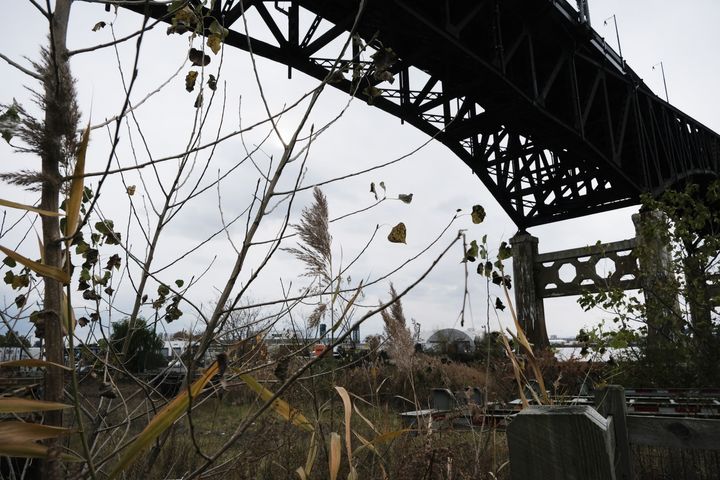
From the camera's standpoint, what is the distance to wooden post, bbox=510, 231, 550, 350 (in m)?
10.6

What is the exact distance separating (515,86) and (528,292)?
5048 millimetres

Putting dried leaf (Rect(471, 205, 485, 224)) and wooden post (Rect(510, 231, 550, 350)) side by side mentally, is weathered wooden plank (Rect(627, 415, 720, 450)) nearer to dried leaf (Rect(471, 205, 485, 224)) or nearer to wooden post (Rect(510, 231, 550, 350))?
dried leaf (Rect(471, 205, 485, 224))

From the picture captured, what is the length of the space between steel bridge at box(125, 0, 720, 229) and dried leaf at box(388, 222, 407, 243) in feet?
1.45

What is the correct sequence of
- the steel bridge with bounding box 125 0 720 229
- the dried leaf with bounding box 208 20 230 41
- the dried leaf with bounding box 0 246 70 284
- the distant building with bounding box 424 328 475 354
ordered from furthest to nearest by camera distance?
the distant building with bounding box 424 328 475 354 → the steel bridge with bounding box 125 0 720 229 → the dried leaf with bounding box 208 20 230 41 → the dried leaf with bounding box 0 246 70 284

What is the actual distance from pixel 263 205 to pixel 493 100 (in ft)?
27.2

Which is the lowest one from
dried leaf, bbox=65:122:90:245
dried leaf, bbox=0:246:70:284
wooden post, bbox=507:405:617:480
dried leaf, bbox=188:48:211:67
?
wooden post, bbox=507:405:617:480

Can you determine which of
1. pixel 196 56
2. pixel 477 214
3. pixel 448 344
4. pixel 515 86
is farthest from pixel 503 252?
pixel 448 344

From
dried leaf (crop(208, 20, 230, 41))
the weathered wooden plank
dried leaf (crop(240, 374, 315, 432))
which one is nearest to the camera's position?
dried leaf (crop(240, 374, 315, 432))

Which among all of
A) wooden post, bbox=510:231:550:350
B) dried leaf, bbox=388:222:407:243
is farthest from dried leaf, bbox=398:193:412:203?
wooden post, bbox=510:231:550:350

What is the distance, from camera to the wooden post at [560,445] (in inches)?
38.2

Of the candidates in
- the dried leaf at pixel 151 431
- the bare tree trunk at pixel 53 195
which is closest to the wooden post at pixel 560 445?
the dried leaf at pixel 151 431

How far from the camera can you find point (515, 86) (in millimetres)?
7844

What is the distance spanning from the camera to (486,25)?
8.07 meters

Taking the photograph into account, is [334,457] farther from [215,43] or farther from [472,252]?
[215,43]
